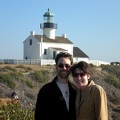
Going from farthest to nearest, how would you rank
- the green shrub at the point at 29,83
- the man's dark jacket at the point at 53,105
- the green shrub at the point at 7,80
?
the green shrub at the point at 29,83 < the green shrub at the point at 7,80 < the man's dark jacket at the point at 53,105

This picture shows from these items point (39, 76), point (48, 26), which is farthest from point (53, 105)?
point (48, 26)

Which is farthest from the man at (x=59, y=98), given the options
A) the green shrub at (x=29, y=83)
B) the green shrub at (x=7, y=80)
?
the green shrub at (x=29, y=83)

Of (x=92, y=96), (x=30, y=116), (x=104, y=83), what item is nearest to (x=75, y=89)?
(x=92, y=96)

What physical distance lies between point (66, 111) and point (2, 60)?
33.2 metres


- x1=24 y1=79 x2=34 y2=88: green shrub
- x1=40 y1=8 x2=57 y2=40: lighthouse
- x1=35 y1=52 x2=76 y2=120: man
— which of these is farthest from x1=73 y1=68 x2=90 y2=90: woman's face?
x1=40 y1=8 x2=57 y2=40: lighthouse

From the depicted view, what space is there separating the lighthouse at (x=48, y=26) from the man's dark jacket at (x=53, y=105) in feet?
125

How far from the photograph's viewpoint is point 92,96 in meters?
3.48

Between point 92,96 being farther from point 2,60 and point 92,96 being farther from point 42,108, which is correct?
point 2,60

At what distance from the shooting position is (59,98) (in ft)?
12.4

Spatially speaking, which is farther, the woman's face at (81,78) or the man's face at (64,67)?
the man's face at (64,67)

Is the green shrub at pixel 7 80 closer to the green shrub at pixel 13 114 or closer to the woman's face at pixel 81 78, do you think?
the green shrub at pixel 13 114

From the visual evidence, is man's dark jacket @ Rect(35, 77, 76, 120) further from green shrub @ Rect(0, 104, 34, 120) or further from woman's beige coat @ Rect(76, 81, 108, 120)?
green shrub @ Rect(0, 104, 34, 120)

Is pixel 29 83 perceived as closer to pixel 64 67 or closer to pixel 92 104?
pixel 64 67

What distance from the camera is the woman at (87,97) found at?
343 cm
